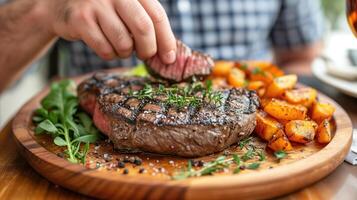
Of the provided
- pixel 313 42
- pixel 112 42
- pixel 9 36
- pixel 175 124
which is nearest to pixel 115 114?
pixel 175 124

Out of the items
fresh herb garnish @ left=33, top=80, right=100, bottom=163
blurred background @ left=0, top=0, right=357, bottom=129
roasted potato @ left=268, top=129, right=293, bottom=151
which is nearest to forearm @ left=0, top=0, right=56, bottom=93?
fresh herb garnish @ left=33, top=80, right=100, bottom=163

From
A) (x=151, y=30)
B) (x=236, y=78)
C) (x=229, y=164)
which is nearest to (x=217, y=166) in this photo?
(x=229, y=164)

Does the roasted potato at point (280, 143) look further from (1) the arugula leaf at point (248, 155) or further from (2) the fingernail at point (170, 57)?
(2) the fingernail at point (170, 57)

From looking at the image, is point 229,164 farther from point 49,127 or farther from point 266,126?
point 49,127

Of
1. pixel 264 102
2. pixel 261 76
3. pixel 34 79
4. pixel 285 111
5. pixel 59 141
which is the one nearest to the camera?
pixel 59 141

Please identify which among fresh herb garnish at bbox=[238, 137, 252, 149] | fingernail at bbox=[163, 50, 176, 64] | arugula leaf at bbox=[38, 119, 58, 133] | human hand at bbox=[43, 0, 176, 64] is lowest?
arugula leaf at bbox=[38, 119, 58, 133]

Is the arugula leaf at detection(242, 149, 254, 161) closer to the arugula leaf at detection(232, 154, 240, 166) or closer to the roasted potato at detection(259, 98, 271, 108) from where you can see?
the arugula leaf at detection(232, 154, 240, 166)
